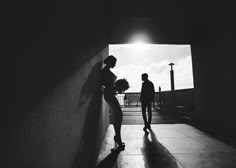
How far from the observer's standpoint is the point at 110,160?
1951 millimetres

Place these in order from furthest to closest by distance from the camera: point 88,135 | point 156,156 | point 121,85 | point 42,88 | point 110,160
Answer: point 121,85, point 156,156, point 110,160, point 88,135, point 42,88

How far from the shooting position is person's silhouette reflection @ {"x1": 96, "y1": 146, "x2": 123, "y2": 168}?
1.81 metres

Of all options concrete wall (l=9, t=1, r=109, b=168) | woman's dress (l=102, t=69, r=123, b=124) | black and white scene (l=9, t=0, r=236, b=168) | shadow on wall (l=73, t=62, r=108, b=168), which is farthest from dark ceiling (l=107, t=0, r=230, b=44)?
concrete wall (l=9, t=1, r=109, b=168)

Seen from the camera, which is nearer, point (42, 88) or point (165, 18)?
point (42, 88)

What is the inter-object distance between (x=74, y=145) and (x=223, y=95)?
11.6 feet

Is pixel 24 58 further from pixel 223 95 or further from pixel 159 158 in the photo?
pixel 223 95

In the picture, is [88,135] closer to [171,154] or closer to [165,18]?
[171,154]

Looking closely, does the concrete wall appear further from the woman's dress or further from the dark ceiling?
the dark ceiling

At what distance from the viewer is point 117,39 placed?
13.9 feet

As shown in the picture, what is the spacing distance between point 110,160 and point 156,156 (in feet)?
2.54

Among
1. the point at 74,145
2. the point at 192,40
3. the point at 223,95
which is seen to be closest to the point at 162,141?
the point at 223,95

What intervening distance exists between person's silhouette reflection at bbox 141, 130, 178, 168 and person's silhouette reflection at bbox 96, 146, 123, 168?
0.47 m

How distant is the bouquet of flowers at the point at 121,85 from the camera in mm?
2422

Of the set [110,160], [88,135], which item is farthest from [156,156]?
[88,135]
